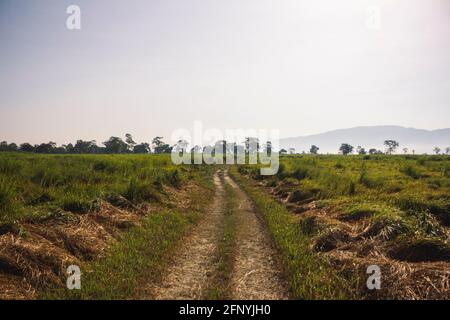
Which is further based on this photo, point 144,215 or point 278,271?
point 144,215

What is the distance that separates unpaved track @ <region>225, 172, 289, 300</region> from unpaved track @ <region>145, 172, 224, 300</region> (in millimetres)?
632

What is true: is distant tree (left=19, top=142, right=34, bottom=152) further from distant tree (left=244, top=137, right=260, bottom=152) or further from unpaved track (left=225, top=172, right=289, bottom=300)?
unpaved track (left=225, top=172, right=289, bottom=300)

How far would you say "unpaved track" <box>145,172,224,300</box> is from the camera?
19.0 feet

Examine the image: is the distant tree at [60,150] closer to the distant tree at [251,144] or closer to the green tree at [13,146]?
the green tree at [13,146]

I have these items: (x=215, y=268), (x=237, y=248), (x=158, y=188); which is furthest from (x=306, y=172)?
(x=215, y=268)

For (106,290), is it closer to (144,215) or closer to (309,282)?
(309,282)

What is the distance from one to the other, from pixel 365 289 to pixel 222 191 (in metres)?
14.7

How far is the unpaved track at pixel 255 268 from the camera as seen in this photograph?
5754mm

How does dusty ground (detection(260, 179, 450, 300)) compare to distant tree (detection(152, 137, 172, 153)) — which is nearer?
dusty ground (detection(260, 179, 450, 300))

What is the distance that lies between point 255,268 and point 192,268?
4.81ft

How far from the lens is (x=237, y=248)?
843cm

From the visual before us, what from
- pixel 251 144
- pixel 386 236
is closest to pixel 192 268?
pixel 386 236

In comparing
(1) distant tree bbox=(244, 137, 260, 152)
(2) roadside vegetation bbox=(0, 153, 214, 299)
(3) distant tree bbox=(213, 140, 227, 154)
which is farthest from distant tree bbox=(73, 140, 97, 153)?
(2) roadside vegetation bbox=(0, 153, 214, 299)
